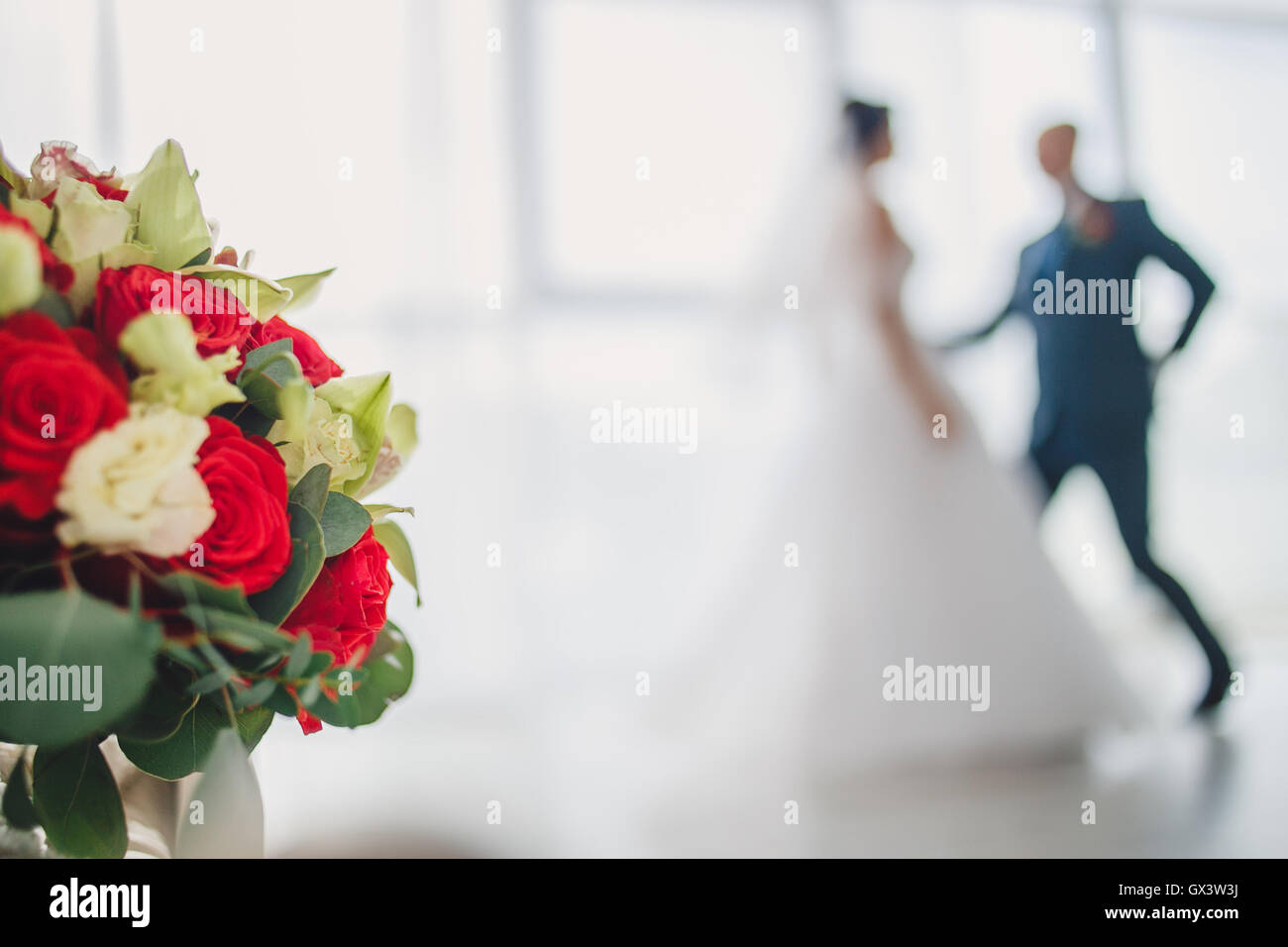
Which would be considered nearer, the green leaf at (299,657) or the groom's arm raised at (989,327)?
the green leaf at (299,657)

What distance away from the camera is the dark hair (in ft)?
5.19

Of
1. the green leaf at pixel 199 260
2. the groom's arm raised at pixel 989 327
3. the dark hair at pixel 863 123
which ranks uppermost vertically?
the dark hair at pixel 863 123

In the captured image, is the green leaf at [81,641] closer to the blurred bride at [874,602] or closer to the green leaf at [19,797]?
the green leaf at [19,797]

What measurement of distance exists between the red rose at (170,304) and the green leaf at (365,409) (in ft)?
0.14

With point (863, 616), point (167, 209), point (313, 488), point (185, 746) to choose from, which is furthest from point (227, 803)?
point (863, 616)

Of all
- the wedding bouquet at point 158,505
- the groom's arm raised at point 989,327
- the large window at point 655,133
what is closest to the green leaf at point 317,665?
the wedding bouquet at point 158,505

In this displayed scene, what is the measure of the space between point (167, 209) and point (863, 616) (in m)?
1.23

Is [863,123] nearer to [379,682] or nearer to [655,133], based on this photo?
[655,133]

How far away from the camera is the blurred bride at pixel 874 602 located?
1.32m

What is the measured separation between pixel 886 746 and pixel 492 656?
3.05 feet

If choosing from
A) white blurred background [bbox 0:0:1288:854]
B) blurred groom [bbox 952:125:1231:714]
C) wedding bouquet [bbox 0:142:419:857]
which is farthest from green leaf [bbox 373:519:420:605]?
blurred groom [bbox 952:125:1231:714]

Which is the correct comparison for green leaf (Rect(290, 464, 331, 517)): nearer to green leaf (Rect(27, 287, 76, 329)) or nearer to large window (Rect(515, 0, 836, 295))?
green leaf (Rect(27, 287, 76, 329))
